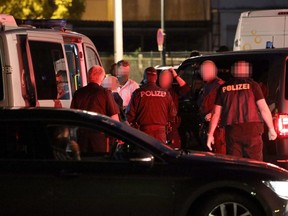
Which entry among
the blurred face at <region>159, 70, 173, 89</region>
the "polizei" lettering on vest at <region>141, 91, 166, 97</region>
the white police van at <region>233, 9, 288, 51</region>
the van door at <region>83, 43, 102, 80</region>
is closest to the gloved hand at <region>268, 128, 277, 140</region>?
the "polizei" lettering on vest at <region>141, 91, 166, 97</region>

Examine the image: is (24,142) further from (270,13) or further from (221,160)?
(270,13)

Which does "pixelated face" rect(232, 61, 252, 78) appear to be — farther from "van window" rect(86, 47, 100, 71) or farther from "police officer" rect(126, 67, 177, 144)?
"van window" rect(86, 47, 100, 71)

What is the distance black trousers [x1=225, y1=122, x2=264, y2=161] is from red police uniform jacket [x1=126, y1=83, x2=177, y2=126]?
40.3 inches

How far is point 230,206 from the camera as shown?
21.1 feet

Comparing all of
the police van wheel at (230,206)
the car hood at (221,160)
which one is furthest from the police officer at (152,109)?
the police van wheel at (230,206)

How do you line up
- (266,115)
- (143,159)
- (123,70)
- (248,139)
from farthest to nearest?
(123,70) < (248,139) < (266,115) < (143,159)

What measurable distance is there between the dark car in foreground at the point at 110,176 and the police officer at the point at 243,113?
1.60m

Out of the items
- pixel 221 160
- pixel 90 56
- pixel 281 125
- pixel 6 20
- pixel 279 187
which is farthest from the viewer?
pixel 90 56

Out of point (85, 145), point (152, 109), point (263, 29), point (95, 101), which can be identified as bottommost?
point (152, 109)

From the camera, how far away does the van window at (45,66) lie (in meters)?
8.81

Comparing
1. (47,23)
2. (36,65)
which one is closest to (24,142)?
(36,65)

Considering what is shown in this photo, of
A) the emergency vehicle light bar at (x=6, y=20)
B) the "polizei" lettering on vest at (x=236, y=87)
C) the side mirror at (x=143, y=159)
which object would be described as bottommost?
the side mirror at (x=143, y=159)

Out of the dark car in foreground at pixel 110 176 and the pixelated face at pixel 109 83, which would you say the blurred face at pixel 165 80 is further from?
the dark car in foreground at pixel 110 176

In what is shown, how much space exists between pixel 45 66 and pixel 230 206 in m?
3.54
